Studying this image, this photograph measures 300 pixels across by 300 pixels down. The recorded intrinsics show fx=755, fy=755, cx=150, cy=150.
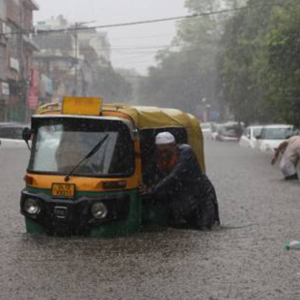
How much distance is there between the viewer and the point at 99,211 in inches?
350

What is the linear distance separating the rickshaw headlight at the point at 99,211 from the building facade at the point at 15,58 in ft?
130

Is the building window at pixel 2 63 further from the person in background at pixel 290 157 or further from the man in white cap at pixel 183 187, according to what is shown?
the man in white cap at pixel 183 187

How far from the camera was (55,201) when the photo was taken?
889 cm

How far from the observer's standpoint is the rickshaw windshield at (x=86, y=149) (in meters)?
9.10

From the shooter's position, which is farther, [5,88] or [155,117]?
[5,88]

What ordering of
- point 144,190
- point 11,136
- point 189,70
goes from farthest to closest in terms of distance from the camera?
point 189,70 → point 11,136 → point 144,190

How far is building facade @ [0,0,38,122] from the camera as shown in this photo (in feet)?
166

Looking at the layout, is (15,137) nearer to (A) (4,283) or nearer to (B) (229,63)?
(B) (229,63)

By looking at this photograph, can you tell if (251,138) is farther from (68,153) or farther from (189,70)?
(189,70)

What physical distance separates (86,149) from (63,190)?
62 cm

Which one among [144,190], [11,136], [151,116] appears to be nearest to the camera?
[144,190]

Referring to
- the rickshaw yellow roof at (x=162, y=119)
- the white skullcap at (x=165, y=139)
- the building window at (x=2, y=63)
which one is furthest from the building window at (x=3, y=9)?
the white skullcap at (x=165, y=139)

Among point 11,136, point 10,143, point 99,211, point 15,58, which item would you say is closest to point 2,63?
point 15,58

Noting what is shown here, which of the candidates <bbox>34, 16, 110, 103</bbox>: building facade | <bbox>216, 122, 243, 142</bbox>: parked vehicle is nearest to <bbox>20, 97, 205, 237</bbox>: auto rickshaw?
<bbox>216, 122, 243, 142</bbox>: parked vehicle
